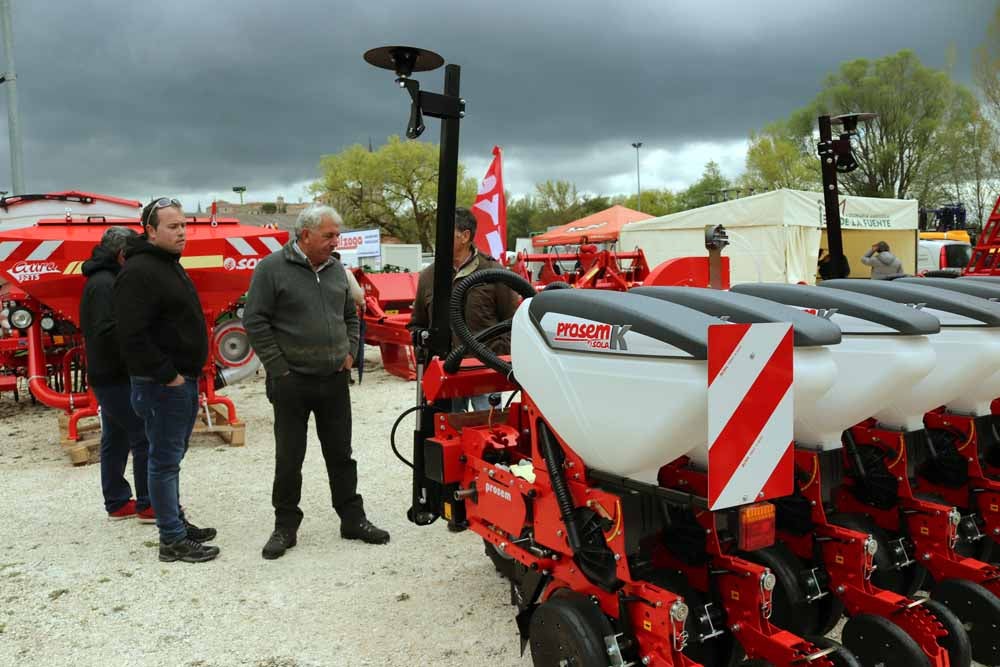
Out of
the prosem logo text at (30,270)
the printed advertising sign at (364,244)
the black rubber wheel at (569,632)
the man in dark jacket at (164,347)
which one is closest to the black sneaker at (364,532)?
the man in dark jacket at (164,347)

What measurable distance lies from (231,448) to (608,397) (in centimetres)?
517

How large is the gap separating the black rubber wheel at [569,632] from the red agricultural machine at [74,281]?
476 centimetres

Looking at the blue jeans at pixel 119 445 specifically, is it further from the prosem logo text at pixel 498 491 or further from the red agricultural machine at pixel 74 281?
the prosem logo text at pixel 498 491

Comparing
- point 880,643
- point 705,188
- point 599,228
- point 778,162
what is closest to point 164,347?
point 880,643

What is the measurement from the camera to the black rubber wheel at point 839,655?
2.42 meters

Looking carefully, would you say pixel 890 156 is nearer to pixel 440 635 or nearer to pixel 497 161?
pixel 497 161

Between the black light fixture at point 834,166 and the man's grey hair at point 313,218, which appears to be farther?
the black light fixture at point 834,166

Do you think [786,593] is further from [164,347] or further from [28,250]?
[28,250]

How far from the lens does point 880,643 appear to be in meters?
2.56

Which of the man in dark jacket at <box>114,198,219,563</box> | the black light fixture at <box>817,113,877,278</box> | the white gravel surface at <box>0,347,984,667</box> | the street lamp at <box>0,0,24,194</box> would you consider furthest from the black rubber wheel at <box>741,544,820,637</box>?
the street lamp at <box>0,0,24,194</box>

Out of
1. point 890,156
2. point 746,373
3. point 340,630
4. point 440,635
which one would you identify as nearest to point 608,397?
point 746,373

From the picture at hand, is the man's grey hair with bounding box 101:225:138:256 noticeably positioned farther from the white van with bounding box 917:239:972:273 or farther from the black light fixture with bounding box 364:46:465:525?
the white van with bounding box 917:239:972:273

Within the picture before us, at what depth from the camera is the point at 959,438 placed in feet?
10.8

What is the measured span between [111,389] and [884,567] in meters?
4.08
